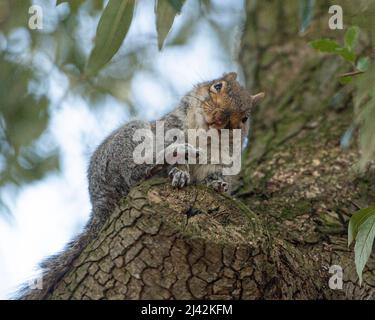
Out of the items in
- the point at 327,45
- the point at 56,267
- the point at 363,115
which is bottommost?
the point at 56,267

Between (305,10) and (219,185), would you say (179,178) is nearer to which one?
(219,185)

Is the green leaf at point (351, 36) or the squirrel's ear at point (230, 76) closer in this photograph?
the green leaf at point (351, 36)

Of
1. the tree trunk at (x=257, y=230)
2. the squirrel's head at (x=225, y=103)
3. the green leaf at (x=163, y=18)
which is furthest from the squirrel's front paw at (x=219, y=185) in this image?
the green leaf at (x=163, y=18)

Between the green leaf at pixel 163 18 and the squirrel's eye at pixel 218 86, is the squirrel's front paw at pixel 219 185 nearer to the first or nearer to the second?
the squirrel's eye at pixel 218 86

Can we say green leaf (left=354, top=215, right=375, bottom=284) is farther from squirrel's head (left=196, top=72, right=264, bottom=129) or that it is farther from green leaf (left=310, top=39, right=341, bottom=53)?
squirrel's head (left=196, top=72, right=264, bottom=129)

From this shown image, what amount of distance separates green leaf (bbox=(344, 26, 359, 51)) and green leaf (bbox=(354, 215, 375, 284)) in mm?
715

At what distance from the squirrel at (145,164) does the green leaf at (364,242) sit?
1.94 ft

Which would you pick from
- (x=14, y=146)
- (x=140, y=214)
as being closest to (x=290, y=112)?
(x=14, y=146)

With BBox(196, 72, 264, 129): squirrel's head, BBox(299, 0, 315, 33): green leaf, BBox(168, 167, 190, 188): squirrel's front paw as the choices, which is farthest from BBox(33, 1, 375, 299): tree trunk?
BBox(299, 0, 315, 33): green leaf

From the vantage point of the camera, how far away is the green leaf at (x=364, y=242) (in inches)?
72.4

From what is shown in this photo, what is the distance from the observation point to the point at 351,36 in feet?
7.44

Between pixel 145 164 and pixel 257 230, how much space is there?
0.73 meters

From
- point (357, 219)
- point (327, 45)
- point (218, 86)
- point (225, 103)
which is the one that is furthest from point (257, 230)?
point (218, 86)
